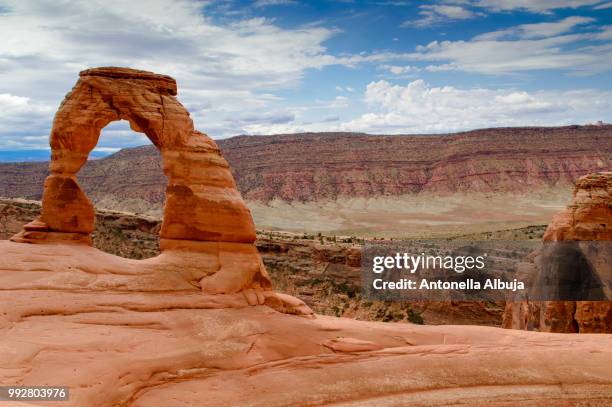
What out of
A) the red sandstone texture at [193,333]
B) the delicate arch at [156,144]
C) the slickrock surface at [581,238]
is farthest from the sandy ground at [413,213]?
the delicate arch at [156,144]

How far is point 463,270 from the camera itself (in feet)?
132

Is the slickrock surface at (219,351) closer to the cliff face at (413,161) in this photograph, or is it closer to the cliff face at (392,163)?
the cliff face at (392,163)

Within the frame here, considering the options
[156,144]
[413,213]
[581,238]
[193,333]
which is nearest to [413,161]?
[413,213]

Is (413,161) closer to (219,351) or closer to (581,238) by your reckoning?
(581,238)

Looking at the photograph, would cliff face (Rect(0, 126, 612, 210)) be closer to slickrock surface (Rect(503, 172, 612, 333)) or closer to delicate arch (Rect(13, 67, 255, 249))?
slickrock surface (Rect(503, 172, 612, 333))

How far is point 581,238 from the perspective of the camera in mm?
26359

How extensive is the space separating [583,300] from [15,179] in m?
105

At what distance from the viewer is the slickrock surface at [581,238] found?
25242 millimetres

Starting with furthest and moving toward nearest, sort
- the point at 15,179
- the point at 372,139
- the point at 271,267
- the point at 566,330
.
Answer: the point at 372,139
the point at 15,179
the point at 271,267
the point at 566,330

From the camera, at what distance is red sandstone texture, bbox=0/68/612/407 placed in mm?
13297

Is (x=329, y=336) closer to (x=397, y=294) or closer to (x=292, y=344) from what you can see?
(x=292, y=344)

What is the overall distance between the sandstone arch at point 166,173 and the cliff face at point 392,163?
10297 cm

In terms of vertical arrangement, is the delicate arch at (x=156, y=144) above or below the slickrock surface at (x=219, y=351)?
above

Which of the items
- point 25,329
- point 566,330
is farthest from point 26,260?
point 566,330
